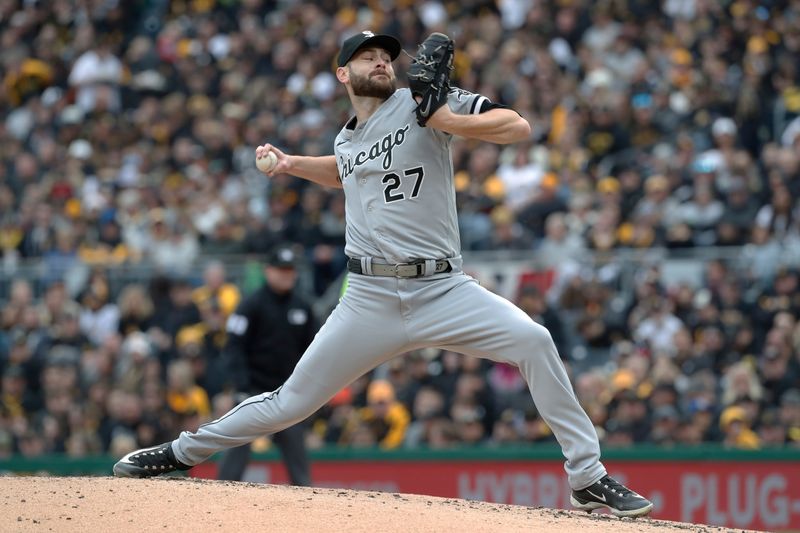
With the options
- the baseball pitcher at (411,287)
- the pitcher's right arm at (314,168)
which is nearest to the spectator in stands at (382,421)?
the pitcher's right arm at (314,168)

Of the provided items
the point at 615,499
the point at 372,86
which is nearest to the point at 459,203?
the point at 372,86

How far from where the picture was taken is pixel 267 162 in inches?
257

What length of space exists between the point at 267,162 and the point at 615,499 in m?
2.31

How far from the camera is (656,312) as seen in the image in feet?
40.3

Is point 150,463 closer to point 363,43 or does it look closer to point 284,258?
point 363,43

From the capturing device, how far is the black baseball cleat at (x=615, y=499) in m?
6.31

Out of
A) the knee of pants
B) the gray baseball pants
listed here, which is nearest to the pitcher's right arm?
the gray baseball pants

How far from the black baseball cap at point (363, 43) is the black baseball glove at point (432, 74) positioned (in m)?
0.37

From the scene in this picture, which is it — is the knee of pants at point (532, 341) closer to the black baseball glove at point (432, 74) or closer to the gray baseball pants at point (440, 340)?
the gray baseball pants at point (440, 340)

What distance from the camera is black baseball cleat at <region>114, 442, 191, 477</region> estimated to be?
6.88 metres

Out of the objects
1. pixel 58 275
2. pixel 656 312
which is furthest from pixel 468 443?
pixel 58 275

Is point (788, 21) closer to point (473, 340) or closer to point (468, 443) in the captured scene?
point (468, 443)

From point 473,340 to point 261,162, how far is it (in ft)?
4.44

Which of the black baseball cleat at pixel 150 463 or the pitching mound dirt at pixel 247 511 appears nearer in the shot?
the pitching mound dirt at pixel 247 511
